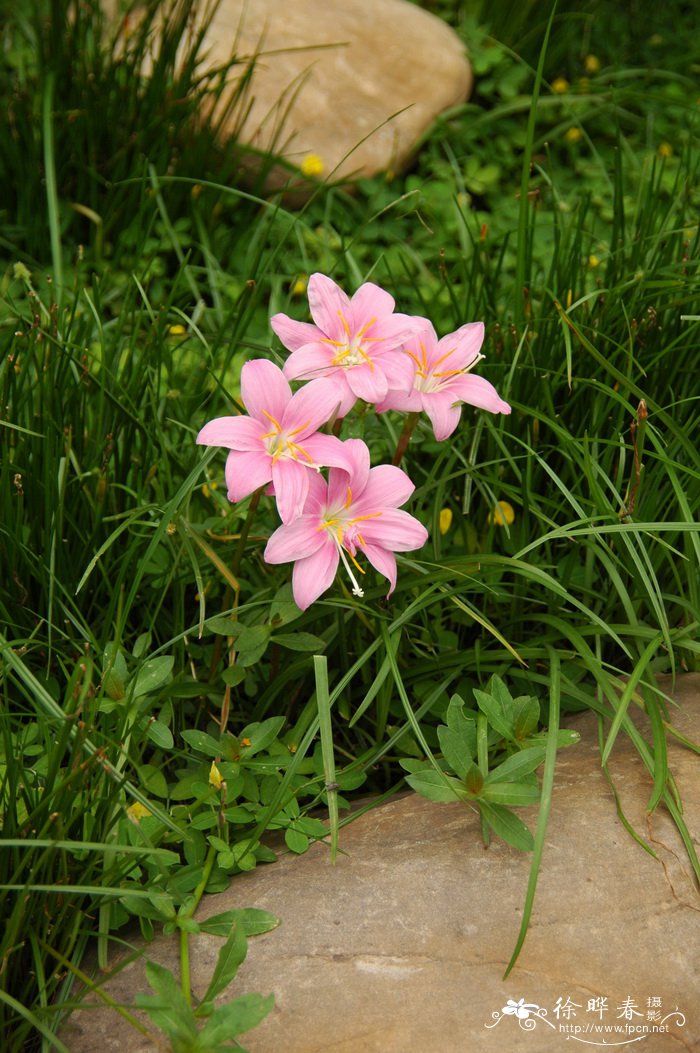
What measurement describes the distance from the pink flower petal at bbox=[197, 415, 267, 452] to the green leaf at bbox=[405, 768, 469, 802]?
49 cm

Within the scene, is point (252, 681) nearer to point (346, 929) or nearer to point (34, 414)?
point (346, 929)

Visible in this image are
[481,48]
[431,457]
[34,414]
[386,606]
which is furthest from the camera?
[481,48]

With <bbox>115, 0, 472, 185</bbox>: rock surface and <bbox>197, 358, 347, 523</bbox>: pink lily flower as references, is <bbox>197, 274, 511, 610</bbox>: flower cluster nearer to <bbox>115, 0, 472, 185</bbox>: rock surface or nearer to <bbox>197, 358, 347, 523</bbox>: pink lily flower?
<bbox>197, 358, 347, 523</bbox>: pink lily flower

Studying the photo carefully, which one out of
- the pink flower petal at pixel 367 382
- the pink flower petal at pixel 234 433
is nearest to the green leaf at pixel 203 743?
the pink flower petal at pixel 234 433

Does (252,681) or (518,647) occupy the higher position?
(518,647)

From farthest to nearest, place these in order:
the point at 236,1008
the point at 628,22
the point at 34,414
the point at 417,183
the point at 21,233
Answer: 1. the point at 628,22
2. the point at 417,183
3. the point at 21,233
4. the point at 34,414
5. the point at 236,1008

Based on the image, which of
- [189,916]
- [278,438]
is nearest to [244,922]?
[189,916]

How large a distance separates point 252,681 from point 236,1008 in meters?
0.57

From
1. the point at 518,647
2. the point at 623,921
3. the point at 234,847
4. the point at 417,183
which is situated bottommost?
the point at 234,847

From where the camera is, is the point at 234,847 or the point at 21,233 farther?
the point at 21,233

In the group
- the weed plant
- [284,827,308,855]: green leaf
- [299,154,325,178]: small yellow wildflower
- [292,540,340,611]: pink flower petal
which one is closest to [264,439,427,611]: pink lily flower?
[292,540,340,611]: pink flower petal

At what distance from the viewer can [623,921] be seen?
1.28 metres

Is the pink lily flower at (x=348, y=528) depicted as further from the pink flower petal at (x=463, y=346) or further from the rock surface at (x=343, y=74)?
the rock surface at (x=343, y=74)

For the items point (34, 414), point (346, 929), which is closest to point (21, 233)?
point (34, 414)
